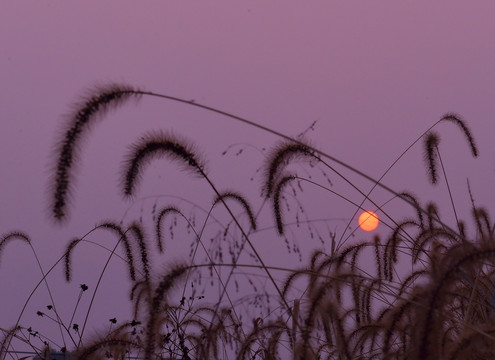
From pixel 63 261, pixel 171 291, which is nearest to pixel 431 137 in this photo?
pixel 63 261

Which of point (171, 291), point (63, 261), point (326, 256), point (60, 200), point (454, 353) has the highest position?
point (63, 261)

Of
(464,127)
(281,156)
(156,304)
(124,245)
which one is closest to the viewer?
(156,304)

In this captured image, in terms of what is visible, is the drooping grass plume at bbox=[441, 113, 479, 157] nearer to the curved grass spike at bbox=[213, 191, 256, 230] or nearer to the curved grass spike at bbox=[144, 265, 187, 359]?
the curved grass spike at bbox=[213, 191, 256, 230]

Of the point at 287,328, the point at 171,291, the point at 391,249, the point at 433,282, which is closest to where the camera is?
the point at 433,282

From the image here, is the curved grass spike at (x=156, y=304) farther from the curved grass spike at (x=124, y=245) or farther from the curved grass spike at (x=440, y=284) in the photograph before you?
the curved grass spike at (x=124, y=245)

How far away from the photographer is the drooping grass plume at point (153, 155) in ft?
7.84

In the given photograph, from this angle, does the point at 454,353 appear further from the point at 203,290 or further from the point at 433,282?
the point at 203,290

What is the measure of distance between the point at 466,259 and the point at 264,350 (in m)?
1.68

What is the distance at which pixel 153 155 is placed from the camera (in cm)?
239

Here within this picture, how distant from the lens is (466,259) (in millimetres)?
1599

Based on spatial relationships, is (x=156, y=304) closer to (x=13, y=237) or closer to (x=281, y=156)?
(x=281, y=156)

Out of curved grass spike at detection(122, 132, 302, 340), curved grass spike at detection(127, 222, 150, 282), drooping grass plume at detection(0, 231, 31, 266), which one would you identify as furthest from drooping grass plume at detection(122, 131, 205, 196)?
drooping grass plume at detection(0, 231, 31, 266)

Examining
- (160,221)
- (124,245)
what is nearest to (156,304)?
(124,245)

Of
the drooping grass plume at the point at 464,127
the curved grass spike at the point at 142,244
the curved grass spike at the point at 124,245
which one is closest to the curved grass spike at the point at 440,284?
the curved grass spike at the point at 142,244
